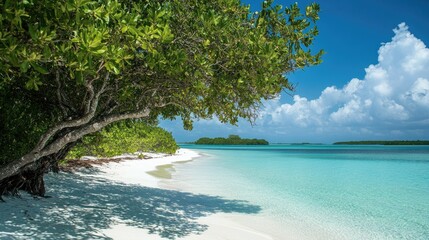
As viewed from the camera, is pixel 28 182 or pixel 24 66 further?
pixel 28 182

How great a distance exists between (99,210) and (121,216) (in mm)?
670

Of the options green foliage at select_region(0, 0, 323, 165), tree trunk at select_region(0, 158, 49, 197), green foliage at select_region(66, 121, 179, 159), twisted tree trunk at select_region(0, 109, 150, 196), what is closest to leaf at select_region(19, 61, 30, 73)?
green foliage at select_region(0, 0, 323, 165)

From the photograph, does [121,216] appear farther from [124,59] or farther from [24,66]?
[24,66]

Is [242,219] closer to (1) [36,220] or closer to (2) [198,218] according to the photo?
(2) [198,218]

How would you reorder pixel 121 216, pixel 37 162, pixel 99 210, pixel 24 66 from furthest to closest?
pixel 99 210 < pixel 37 162 < pixel 121 216 < pixel 24 66

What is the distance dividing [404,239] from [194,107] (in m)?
6.40

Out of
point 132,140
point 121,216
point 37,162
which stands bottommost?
point 121,216

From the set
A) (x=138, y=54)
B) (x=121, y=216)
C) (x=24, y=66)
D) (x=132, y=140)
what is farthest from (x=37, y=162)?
(x=132, y=140)

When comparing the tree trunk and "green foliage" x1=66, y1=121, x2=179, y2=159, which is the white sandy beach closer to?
the tree trunk

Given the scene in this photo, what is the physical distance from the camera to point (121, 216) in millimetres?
8125

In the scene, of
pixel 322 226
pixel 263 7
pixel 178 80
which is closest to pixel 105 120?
pixel 178 80

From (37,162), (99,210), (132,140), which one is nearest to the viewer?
(37,162)

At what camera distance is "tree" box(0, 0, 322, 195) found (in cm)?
384

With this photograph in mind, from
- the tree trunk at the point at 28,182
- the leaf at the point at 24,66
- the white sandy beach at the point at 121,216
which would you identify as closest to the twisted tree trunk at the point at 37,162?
the tree trunk at the point at 28,182
